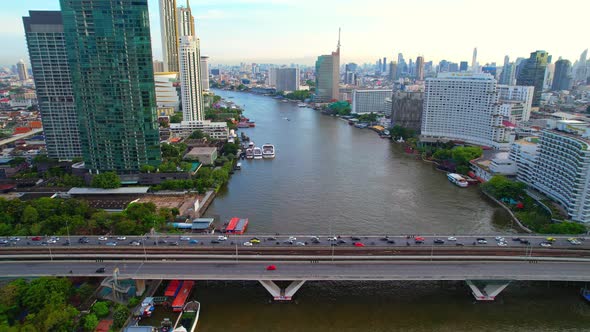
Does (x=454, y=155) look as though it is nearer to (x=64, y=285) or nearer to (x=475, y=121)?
(x=475, y=121)

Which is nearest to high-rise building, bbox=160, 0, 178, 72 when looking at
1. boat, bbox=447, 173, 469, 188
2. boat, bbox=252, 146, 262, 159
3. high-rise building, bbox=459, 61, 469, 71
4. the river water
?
the river water

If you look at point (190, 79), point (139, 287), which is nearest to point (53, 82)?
point (190, 79)

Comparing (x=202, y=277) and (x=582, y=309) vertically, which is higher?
(x=202, y=277)

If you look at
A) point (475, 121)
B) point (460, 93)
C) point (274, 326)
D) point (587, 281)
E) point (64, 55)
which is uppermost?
point (64, 55)


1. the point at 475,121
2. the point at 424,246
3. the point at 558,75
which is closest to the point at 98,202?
the point at 424,246

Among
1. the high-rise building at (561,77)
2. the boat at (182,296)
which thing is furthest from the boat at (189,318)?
the high-rise building at (561,77)

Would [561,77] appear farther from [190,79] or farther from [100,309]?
[100,309]

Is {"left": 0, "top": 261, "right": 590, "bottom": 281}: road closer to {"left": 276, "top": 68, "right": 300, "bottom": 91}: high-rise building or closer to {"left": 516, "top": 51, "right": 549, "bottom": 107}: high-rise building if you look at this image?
{"left": 516, "top": 51, "right": 549, "bottom": 107}: high-rise building
